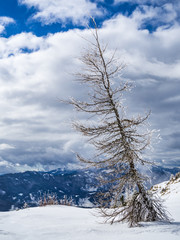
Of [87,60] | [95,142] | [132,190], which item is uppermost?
[87,60]

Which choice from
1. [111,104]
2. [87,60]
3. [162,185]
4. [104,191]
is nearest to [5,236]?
[104,191]

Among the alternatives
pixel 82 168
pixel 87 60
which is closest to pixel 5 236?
pixel 82 168

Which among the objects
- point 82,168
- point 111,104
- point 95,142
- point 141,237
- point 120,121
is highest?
point 111,104

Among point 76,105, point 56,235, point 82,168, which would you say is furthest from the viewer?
point 76,105

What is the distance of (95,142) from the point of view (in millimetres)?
9008

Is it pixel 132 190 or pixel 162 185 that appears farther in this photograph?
pixel 162 185

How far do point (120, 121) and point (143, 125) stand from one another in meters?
0.93

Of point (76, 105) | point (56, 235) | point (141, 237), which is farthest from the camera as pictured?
point (76, 105)

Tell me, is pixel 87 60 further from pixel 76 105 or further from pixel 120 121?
pixel 120 121

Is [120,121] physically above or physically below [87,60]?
below

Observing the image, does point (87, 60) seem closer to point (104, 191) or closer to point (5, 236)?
point (104, 191)

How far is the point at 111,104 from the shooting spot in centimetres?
925

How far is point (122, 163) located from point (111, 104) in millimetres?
2408

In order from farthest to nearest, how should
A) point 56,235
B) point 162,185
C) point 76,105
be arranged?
point 162,185, point 76,105, point 56,235
